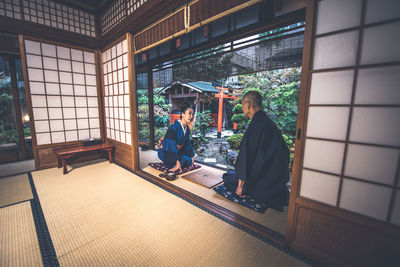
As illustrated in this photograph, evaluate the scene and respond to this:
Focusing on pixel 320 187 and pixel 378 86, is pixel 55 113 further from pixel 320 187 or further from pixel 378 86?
pixel 378 86

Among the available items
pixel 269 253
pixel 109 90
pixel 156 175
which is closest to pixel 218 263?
Answer: pixel 269 253

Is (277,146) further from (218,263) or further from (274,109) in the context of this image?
(274,109)

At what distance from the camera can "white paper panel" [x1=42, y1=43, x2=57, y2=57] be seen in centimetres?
357

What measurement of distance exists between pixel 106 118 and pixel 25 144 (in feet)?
7.04

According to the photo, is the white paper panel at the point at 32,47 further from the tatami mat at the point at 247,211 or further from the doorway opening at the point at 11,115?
the tatami mat at the point at 247,211

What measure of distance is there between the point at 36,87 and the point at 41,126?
82cm

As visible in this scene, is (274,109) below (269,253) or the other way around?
the other way around

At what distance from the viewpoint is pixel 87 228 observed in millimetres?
1827

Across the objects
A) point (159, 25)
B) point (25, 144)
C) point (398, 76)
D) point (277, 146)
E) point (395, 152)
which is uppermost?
point (159, 25)

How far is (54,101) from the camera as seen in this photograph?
379 cm

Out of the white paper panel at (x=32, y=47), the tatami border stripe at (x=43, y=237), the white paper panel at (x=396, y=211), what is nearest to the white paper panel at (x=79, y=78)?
the white paper panel at (x=32, y=47)

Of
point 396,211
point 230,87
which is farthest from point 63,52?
point 396,211

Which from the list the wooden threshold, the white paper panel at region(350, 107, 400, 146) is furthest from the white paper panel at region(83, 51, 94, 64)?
the white paper panel at region(350, 107, 400, 146)

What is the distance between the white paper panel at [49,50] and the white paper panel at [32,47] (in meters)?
0.09
